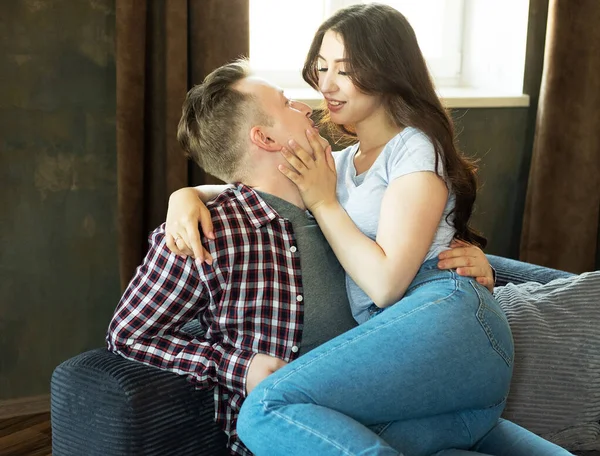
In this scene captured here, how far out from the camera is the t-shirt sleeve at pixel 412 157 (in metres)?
1.55

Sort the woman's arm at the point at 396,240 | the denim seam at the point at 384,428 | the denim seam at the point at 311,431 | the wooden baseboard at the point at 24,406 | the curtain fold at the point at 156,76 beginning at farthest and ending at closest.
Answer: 1. the wooden baseboard at the point at 24,406
2. the curtain fold at the point at 156,76
3. the woman's arm at the point at 396,240
4. the denim seam at the point at 384,428
5. the denim seam at the point at 311,431

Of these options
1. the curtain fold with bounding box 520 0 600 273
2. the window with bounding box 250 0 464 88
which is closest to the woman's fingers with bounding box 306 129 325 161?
the window with bounding box 250 0 464 88

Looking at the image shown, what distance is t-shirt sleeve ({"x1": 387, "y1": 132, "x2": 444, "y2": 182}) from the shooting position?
1547mm

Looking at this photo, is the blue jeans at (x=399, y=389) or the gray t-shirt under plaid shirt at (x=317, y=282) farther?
the gray t-shirt under plaid shirt at (x=317, y=282)

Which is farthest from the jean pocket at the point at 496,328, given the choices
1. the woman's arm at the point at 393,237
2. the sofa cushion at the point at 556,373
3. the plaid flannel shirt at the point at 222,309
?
the plaid flannel shirt at the point at 222,309

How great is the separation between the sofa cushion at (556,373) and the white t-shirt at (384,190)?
255 millimetres

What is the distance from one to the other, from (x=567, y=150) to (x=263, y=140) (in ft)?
5.73

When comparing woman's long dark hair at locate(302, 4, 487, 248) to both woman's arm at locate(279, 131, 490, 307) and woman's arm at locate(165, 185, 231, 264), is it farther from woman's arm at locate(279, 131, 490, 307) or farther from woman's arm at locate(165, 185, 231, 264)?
woman's arm at locate(165, 185, 231, 264)

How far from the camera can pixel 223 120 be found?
164 centimetres

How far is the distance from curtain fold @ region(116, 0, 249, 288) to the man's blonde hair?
72 cm

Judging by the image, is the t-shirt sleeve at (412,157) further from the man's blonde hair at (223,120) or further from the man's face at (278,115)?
the man's blonde hair at (223,120)

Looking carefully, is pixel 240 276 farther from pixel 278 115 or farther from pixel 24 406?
pixel 24 406

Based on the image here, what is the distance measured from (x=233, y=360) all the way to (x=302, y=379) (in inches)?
6.8

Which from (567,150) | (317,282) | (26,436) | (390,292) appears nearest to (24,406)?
(26,436)
